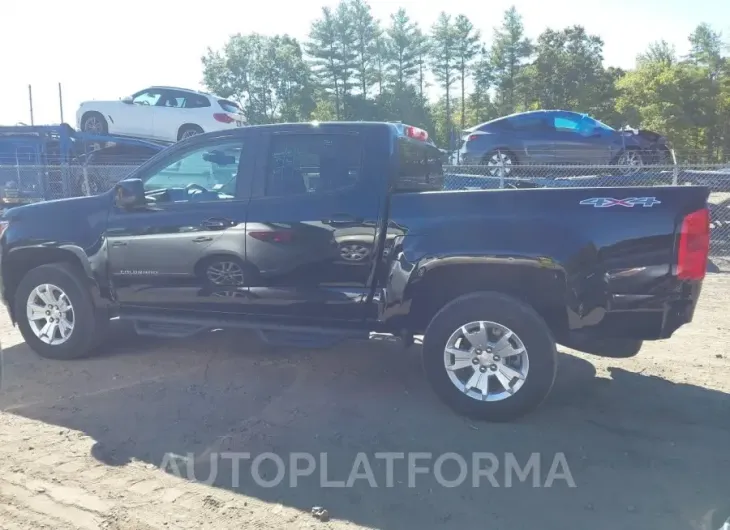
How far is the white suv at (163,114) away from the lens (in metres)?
14.0

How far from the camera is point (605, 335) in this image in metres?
4.25

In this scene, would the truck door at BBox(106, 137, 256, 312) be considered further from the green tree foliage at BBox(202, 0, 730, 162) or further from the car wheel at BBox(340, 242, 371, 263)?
the green tree foliage at BBox(202, 0, 730, 162)

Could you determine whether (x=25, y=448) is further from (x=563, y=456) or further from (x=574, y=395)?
(x=574, y=395)

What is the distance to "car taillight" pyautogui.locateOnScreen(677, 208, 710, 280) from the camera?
158 inches

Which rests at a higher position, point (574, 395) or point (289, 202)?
point (289, 202)

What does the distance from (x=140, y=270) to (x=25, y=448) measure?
1.72 metres

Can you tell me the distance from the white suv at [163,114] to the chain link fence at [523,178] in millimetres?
1128

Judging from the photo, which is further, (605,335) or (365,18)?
(365,18)

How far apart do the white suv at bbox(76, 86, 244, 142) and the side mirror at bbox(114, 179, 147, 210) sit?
29.2ft

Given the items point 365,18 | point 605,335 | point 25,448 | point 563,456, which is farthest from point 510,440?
point 365,18

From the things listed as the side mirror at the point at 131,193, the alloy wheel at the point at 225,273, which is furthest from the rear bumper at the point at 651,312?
the side mirror at the point at 131,193

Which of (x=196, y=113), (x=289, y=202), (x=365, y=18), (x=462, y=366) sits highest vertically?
(x=365, y=18)

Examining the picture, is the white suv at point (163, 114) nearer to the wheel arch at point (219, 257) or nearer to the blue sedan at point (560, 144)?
the blue sedan at point (560, 144)

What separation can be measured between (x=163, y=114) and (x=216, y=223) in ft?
32.4
